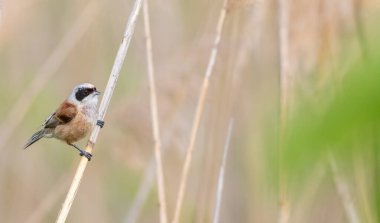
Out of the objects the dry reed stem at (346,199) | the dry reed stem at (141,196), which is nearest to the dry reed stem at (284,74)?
the dry reed stem at (346,199)

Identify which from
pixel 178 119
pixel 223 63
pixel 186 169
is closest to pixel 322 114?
pixel 186 169

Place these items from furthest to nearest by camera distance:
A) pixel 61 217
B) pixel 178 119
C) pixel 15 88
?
pixel 15 88
pixel 178 119
pixel 61 217

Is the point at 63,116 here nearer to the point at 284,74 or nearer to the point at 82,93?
the point at 82,93

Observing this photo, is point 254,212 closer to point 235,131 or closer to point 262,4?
point 235,131

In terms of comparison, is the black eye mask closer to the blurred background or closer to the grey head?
the grey head

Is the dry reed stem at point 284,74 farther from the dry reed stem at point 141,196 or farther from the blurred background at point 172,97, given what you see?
the dry reed stem at point 141,196
